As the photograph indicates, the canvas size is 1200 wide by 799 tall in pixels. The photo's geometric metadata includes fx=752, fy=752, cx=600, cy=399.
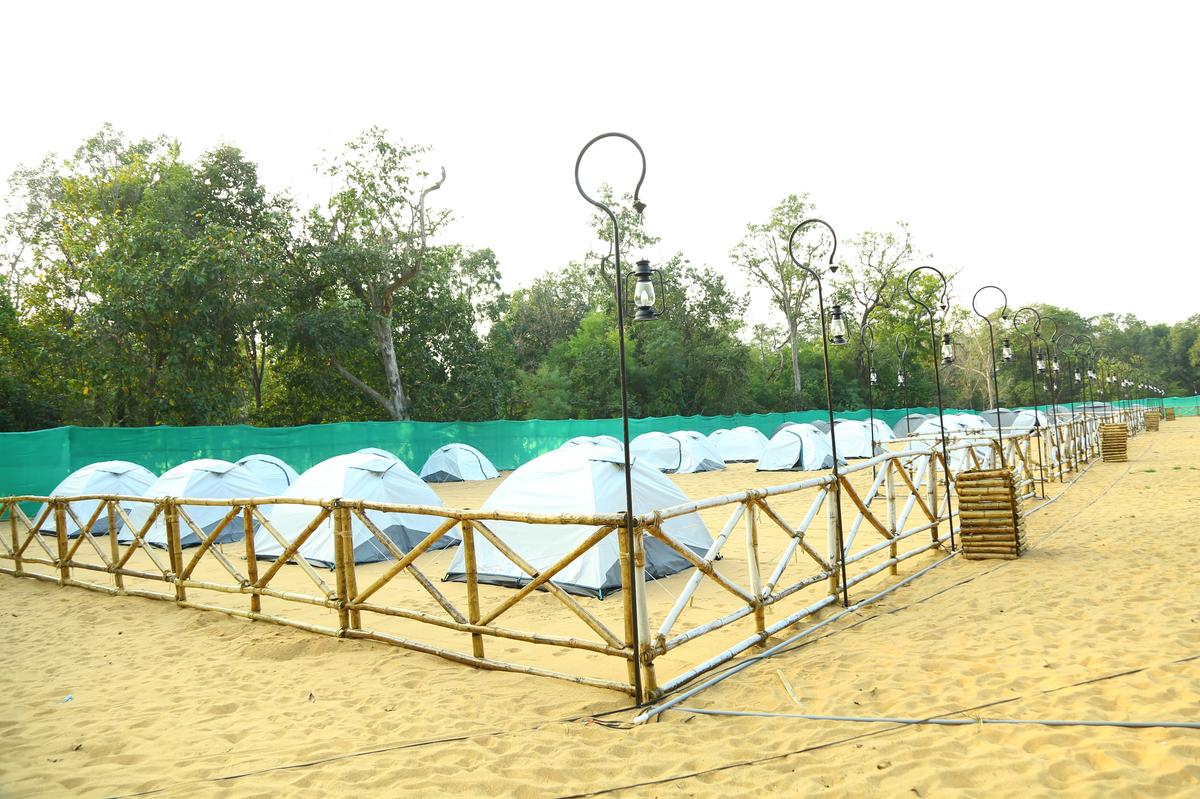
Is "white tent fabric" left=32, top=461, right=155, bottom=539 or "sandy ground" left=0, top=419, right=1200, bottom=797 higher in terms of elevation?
"white tent fabric" left=32, top=461, right=155, bottom=539

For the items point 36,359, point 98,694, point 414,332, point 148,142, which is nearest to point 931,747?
point 98,694

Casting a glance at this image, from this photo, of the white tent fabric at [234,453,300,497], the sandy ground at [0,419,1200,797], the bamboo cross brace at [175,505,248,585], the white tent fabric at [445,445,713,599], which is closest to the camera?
the sandy ground at [0,419,1200,797]

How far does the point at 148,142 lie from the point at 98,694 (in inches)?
1209

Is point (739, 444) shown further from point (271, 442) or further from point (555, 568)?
point (555, 568)

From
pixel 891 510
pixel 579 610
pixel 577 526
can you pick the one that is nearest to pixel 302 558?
pixel 577 526

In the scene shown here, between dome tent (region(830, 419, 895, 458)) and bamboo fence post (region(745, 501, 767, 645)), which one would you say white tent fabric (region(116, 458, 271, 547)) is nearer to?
bamboo fence post (region(745, 501, 767, 645))

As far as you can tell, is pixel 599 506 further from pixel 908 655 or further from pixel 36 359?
pixel 36 359

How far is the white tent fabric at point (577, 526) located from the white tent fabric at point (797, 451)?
1558cm

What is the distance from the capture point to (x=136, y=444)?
16406mm

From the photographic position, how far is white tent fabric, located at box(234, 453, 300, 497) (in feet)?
44.8

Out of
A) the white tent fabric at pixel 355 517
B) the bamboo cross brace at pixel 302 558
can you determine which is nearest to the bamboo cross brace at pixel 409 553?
the bamboo cross brace at pixel 302 558

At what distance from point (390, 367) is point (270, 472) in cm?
1473

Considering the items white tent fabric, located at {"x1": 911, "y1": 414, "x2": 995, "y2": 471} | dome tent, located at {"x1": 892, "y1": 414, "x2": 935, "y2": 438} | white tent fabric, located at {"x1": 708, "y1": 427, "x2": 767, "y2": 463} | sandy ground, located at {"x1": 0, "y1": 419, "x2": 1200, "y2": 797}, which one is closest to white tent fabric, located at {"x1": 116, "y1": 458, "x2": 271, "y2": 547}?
sandy ground, located at {"x1": 0, "y1": 419, "x2": 1200, "y2": 797}

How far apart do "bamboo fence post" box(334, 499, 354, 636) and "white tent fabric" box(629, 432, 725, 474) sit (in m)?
18.6
